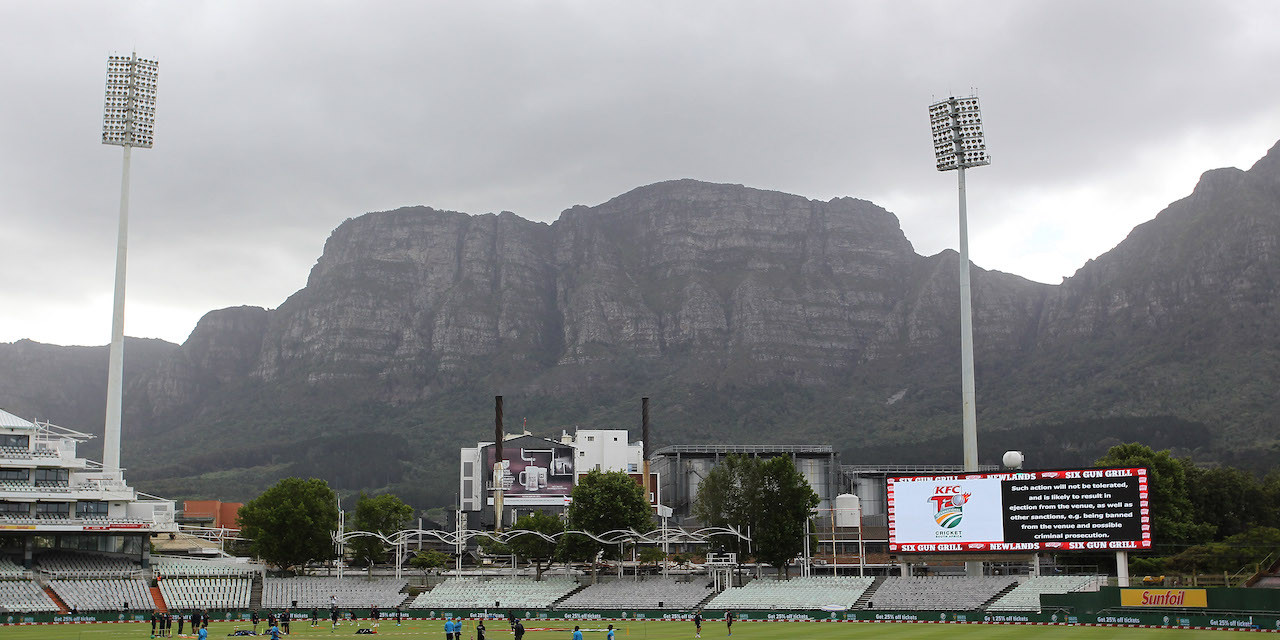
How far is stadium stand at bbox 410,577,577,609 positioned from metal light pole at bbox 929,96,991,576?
124ft

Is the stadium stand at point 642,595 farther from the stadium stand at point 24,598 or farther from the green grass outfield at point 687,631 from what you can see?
the stadium stand at point 24,598

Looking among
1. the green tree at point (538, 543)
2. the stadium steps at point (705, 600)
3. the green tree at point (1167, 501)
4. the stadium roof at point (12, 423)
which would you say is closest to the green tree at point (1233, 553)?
the green tree at point (1167, 501)

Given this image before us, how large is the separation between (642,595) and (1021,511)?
3359 centimetres

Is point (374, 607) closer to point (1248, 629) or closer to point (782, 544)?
point (782, 544)

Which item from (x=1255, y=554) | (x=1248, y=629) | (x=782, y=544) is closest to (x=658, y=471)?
(x=782, y=544)

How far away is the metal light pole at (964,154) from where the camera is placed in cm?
9844

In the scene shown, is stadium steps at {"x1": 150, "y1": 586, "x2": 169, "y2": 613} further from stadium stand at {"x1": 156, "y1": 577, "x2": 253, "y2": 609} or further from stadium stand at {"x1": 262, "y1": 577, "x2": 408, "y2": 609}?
stadium stand at {"x1": 262, "y1": 577, "x2": 408, "y2": 609}

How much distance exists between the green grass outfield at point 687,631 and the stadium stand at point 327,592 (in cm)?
1375

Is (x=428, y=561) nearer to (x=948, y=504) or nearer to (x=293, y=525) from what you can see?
(x=293, y=525)

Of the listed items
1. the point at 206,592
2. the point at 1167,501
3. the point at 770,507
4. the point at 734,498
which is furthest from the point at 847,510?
the point at 206,592

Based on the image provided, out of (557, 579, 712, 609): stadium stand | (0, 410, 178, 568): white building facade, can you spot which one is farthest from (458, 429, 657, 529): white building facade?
(0, 410, 178, 568): white building facade

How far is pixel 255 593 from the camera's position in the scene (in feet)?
333

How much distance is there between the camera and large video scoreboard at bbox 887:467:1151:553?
78.9 metres

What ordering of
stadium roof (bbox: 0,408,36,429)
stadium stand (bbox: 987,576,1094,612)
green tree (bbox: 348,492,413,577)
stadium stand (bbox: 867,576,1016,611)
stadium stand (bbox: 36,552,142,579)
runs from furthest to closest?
green tree (bbox: 348,492,413,577)
stadium roof (bbox: 0,408,36,429)
stadium stand (bbox: 36,552,142,579)
stadium stand (bbox: 867,576,1016,611)
stadium stand (bbox: 987,576,1094,612)
